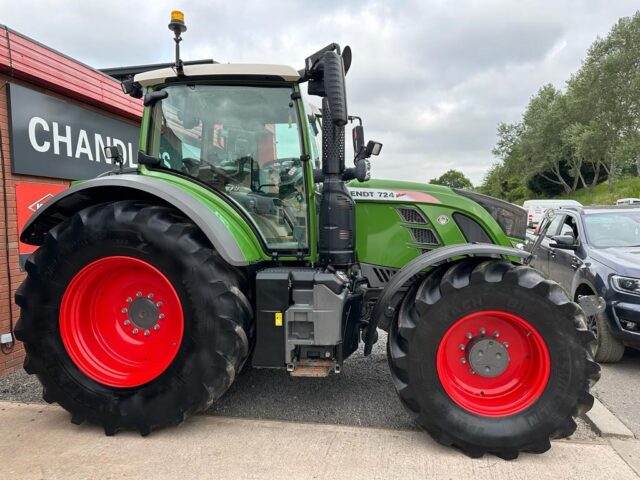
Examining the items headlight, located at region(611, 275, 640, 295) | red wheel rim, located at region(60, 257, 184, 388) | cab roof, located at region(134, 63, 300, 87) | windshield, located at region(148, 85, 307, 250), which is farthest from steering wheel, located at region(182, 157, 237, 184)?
headlight, located at region(611, 275, 640, 295)

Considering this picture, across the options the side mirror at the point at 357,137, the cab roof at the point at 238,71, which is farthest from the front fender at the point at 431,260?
the cab roof at the point at 238,71

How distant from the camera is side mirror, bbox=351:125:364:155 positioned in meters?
3.22

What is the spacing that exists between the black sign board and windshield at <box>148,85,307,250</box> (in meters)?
1.60

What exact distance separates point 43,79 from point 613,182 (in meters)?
40.3

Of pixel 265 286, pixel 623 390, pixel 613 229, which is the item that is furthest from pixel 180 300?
pixel 613 229

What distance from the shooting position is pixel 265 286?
2.89 m

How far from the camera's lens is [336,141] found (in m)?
2.97

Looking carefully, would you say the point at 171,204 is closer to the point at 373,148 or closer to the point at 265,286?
the point at 265,286

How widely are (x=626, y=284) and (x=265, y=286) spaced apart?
11.8 feet

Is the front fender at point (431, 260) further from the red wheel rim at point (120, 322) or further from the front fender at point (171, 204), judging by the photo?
the red wheel rim at point (120, 322)

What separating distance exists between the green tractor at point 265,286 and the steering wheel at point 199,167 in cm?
2

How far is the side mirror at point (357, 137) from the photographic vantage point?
10.6ft

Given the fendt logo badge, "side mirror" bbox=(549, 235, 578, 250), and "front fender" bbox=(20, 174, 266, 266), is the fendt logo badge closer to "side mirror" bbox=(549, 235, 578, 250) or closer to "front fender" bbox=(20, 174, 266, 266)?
"front fender" bbox=(20, 174, 266, 266)

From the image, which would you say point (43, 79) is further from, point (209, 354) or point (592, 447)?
point (592, 447)
